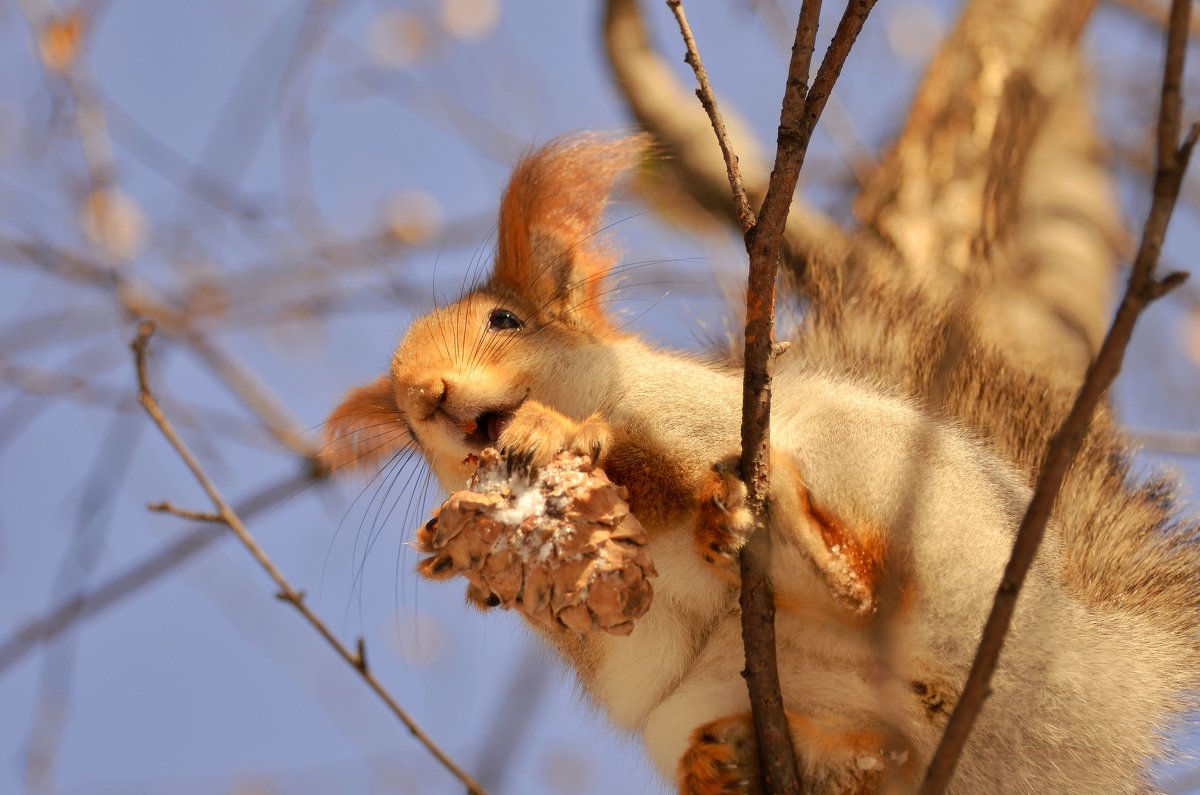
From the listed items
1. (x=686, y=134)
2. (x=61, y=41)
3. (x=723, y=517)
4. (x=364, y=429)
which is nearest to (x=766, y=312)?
(x=723, y=517)

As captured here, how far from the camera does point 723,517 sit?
168 cm

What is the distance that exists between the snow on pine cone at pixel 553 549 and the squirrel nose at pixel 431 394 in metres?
0.29

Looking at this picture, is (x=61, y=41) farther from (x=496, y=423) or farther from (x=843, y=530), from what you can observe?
(x=843, y=530)

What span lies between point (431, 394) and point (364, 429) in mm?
518

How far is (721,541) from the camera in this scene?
1.70m

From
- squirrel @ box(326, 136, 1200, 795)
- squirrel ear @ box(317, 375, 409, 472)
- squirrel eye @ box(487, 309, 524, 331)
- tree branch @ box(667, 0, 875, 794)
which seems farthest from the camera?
squirrel ear @ box(317, 375, 409, 472)

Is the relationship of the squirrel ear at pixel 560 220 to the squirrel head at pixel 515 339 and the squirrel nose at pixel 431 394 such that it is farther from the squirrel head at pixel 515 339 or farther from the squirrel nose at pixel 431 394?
the squirrel nose at pixel 431 394

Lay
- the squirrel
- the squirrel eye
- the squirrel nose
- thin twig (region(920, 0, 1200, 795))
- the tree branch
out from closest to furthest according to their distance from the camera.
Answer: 1. thin twig (region(920, 0, 1200, 795))
2. the tree branch
3. the squirrel
4. the squirrel nose
5. the squirrel eye

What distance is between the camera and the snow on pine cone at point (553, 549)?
1.68 m

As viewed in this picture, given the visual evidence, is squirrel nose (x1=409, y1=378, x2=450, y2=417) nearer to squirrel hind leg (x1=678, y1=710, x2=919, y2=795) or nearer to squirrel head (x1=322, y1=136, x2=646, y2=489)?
squirrel head (x1=322, y1=136, x2=646, y2=489)

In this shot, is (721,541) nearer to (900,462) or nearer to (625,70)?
(900,462)

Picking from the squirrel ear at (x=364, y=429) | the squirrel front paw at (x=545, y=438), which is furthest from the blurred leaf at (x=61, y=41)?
the squirrel front paw at (x=545, y=438)

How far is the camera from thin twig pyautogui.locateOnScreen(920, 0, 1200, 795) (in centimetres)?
104

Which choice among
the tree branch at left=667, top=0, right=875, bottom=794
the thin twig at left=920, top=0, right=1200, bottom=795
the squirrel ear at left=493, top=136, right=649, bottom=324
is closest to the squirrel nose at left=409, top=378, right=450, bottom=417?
the squirrel ear at left=493, top=136, right=649, bottom=324
